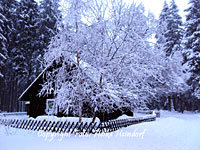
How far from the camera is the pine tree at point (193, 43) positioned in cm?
2852

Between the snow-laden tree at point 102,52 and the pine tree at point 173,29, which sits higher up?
the pine tree at point 173,29

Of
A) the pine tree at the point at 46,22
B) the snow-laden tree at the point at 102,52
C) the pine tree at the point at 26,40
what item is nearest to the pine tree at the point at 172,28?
the pine tree at the point at 46,22

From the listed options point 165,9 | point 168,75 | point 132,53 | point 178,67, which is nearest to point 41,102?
point 132,53

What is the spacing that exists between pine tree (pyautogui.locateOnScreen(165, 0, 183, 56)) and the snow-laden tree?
28806mm

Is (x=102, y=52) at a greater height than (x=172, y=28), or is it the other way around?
(x=172, y=28)

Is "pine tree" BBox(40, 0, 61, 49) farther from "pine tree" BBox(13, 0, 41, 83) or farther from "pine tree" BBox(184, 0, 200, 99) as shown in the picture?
"pine tree" BBox(184, 0, 200, 99)

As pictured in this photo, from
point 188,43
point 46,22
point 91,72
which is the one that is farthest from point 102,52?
point 46,22

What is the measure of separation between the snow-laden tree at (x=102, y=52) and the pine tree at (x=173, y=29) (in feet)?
94.5

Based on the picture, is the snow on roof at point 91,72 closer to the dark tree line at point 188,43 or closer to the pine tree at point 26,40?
the dark tree line at point 188,43

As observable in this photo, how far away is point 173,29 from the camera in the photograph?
36.7m

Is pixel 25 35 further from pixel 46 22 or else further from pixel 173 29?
pixel 173 29

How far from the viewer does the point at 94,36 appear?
9844mm

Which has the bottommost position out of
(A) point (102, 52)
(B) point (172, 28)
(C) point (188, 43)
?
(A) point (102, 52)

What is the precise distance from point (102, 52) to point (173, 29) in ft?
103
